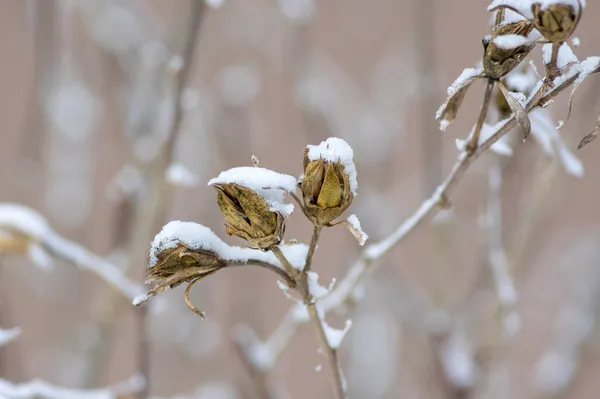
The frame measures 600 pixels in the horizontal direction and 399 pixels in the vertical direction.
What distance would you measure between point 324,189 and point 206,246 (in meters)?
0.05

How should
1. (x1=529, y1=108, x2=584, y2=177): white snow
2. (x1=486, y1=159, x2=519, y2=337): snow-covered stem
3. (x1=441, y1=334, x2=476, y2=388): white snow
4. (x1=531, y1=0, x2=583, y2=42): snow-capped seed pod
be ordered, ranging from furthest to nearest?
(x1=441, y1=334, x2=476, y2=388): white snow < (x1=486, y1=159, x2=519, y2=337): snow-covered stem < (x1=529, y1=108, x2=584, y2=177): white snow < (x1=531, y1=0, x2=583, y2=42): snow-capped seed pod

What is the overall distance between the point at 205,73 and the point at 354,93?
0.31m

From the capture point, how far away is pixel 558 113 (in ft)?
2.35

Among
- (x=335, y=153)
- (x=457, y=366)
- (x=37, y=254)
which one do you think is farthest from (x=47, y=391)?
(x=457, y=366)

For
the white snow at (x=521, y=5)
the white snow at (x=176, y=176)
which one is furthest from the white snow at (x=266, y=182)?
the white snow at (x=176, y=176)

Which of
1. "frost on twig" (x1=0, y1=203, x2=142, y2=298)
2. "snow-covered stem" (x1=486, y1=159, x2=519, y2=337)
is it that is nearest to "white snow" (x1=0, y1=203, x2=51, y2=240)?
"frost on twig" (x1=0, y1=203, x2=142, y2=298)

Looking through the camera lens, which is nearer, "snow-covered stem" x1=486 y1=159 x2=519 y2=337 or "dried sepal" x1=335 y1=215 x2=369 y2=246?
"dried sepal" x1=335 y1=215 x2=369 y2=246

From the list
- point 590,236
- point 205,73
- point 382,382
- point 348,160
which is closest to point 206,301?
point 382,382

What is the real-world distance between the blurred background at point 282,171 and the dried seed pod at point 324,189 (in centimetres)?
17

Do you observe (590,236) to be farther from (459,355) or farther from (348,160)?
(348,160)

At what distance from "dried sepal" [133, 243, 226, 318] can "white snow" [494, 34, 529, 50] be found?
138 mm

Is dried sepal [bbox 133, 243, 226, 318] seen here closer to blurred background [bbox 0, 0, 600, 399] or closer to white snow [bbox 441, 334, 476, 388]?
blurred background [bbox 0, 0, 600, 399]

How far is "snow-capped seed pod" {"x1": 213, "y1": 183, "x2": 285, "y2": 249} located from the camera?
0.25m

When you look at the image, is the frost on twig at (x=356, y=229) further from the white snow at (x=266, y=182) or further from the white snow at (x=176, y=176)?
the white snow at (x=176, y=176)
